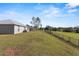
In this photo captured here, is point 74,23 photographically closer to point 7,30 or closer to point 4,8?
point 4,8

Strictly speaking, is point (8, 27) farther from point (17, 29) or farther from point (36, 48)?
point (36, 48)

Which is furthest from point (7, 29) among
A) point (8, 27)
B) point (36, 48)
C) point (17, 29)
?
point (36, 48)

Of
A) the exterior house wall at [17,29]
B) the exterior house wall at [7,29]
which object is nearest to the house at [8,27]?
the exterior house wall at [7,29]

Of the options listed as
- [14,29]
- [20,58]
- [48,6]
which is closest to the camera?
[20,58]

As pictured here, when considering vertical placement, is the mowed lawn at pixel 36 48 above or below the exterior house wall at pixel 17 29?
below

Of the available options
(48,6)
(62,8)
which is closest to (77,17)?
(62,8)

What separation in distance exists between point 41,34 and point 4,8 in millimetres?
3788

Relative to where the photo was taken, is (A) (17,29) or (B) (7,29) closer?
(B) (7,29)

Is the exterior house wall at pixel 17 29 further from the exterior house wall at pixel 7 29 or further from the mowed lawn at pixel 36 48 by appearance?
the mowed lawn at pixel 36 48

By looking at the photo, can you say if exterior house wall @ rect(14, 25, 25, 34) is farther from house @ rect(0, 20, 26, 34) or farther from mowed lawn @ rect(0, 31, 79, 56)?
mowed lawn @ rect(0, 31, 79, 56)

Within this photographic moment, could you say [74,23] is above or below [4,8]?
below

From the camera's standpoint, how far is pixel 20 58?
4.16m

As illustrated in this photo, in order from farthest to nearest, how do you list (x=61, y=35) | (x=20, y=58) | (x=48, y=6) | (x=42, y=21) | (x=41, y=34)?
(x=41, y=34), (x=61, y=35), (x=42, y=21), (x=48, y=6), (x=20, y=58)

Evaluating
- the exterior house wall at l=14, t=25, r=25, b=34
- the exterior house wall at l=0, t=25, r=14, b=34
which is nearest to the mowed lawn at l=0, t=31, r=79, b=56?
the exterior house wall at l=0, t=25, r=14, b=34
